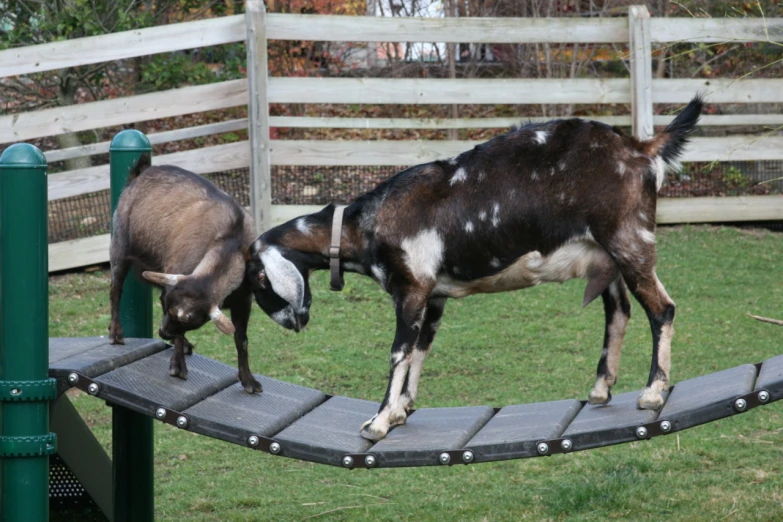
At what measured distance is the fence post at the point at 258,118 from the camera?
8.94 metres

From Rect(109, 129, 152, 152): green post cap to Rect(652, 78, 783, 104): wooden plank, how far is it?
592 cm

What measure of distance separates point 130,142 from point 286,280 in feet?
4.30

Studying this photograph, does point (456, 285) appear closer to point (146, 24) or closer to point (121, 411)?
point (121, 411)

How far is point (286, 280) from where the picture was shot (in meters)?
4.18

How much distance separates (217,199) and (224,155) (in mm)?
4341

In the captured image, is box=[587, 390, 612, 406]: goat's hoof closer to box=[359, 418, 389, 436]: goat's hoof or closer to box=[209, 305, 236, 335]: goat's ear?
box=[359, 418, 389, 436]: goat's hoof

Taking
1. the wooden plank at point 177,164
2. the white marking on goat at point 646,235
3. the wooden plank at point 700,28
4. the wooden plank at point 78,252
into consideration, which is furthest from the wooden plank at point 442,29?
the white marking on goat at point 646,235

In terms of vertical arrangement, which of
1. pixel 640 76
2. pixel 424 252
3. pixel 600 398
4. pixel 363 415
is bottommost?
Result: pixel 363 415

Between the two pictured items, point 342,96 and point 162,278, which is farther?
point 342,96

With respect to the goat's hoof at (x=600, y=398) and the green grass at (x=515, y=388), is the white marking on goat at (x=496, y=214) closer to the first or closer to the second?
the goat's hoof at (x=600, y=398)

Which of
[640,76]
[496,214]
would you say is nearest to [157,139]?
Answer: [640,76]

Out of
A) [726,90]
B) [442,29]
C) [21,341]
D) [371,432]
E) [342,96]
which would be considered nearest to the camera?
[21,341]

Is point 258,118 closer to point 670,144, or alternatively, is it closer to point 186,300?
point 186,300

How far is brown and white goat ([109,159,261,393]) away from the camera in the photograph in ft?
14.2
